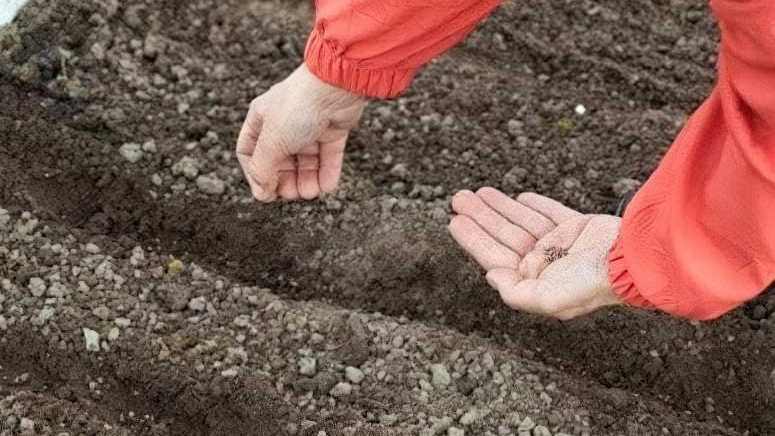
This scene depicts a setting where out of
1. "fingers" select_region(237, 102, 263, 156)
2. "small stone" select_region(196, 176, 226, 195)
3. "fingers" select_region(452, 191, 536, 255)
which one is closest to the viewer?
"fingers" select_region(237, 102, 263, 156)

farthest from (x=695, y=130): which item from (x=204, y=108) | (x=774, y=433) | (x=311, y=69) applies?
(x=204, y=108)

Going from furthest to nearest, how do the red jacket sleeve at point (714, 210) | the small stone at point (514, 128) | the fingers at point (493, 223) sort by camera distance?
the small stone at point (514, 128)
the fingers at point (493, 223)
the red jacket sleeve at point (714, 210)

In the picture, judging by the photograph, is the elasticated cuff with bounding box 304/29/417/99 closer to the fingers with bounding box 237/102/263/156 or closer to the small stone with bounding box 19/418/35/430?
the fingers with bounding box 237/102/263/156

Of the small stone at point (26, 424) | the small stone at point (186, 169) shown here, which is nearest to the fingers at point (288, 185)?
the small stone at point (186, 169)

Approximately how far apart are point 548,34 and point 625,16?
0.25 metres

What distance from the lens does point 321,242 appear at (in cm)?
234

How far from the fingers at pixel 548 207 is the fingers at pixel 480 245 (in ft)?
0.48

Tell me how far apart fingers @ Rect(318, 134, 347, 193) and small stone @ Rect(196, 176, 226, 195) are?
258 mm

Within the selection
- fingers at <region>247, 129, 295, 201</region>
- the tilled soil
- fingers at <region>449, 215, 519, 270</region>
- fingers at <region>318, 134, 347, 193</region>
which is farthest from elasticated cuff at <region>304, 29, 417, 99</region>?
the tilled soil

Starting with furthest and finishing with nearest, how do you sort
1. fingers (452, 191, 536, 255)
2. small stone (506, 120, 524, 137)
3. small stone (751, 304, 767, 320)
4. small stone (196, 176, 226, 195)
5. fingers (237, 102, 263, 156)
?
small stone (506, 120, 524, 137) → small stone (196, 176, 226, 195) → small stone (751, 304, 767, 320) → fingers (452, 191, 536, 255) → fingers (237, 102, 263, 156)

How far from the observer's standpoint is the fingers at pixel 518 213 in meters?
2.18

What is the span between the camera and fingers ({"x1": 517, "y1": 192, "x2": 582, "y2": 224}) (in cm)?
→ 219

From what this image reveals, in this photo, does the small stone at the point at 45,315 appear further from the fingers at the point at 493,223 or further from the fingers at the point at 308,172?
the fingers at the point at 493,223

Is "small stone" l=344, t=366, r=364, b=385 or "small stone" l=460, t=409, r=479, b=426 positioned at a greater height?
"small stone" l=344, t=366, r=364, b=385
